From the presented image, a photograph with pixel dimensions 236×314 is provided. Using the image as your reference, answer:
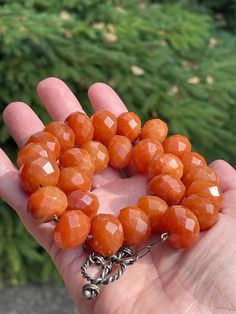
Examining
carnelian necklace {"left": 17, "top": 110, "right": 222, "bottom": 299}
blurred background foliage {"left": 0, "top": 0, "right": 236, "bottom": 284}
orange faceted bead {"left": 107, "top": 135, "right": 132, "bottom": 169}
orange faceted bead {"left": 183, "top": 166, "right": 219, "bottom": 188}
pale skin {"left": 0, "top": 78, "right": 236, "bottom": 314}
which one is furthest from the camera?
blurred background foliage {"left": 0, "top": 0, "right": 236, "bottom": 284}

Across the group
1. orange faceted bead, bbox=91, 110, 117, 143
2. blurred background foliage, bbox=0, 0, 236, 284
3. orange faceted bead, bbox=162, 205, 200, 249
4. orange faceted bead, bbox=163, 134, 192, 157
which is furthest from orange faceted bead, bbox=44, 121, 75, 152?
blurred background foliage, bbox=0, 0, 236, 284

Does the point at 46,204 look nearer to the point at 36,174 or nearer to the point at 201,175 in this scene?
the point at 36,174

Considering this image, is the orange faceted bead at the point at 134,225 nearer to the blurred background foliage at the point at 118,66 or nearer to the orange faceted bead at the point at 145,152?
the orange faceted bead at the point at 145,152

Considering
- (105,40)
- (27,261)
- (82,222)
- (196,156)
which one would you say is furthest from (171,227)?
(105,40)

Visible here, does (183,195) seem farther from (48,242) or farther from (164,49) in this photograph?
(164,49)

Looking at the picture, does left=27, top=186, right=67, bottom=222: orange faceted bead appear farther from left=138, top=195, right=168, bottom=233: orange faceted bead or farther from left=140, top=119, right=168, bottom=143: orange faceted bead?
left=140, top=119, right=168, bottom=143: orange faceted bead

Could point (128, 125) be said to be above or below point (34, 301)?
above

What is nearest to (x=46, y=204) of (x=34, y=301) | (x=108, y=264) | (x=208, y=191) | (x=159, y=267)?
(x=108, y=264)
